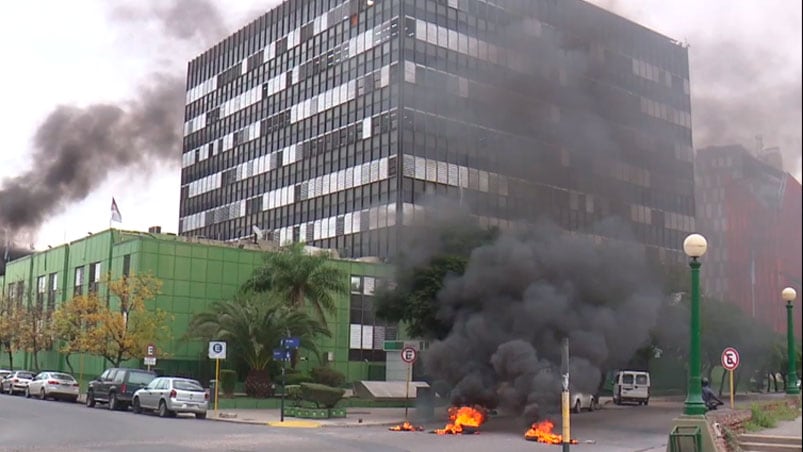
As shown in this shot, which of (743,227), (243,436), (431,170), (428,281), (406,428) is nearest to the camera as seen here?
(743,227)

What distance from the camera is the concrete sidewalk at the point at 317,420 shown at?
30344 mm

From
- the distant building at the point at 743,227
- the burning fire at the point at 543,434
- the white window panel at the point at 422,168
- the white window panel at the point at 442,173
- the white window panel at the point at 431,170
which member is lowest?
the burning fire at the point at 543,434

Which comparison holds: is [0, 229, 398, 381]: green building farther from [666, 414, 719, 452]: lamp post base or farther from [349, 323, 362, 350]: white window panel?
[666, 414, 719, 452]: lamp post base

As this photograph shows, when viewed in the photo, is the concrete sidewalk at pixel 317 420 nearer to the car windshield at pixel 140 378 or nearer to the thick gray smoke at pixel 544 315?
the car windshield at pixel 140 378

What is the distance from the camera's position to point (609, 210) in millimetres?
27703

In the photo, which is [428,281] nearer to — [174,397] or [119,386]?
[174,397]

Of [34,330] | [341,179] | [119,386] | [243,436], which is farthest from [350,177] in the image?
[243,436]

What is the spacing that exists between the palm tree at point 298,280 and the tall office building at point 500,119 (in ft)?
14.8

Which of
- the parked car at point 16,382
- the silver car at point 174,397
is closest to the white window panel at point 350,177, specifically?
the parked car at point 16,382

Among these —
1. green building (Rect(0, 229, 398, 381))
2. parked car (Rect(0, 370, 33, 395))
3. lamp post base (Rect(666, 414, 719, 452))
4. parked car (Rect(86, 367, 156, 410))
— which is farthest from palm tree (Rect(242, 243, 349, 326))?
lamp post base (Rect(666, 414, 719, 452))

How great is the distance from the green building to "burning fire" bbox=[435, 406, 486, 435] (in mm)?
12112

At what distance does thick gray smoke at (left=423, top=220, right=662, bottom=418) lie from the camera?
27.9m

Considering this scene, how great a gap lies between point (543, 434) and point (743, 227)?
10.9 meters

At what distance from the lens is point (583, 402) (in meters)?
38.1
